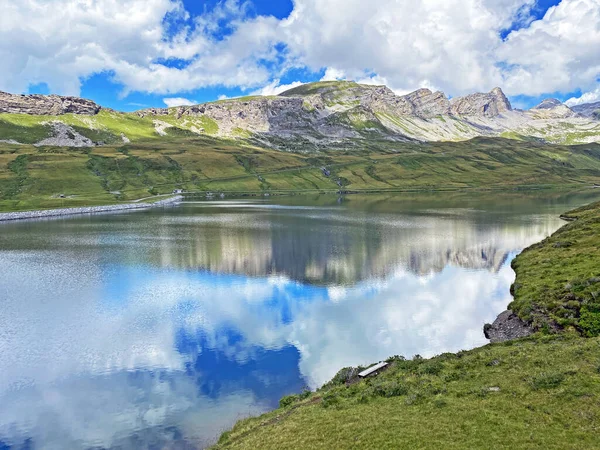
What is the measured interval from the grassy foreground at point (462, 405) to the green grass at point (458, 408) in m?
0.05

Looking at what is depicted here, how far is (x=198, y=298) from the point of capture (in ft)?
217

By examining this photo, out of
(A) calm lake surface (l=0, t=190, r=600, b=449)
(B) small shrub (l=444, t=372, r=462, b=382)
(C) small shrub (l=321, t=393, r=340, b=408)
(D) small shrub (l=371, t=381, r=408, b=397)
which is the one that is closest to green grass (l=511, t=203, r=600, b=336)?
(A) calm lake surface (l=0, t=190, r=600, b=449)

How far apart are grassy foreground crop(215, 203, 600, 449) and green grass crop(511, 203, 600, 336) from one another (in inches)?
48.4

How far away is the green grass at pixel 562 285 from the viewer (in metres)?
42.7

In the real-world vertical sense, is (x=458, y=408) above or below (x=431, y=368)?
above

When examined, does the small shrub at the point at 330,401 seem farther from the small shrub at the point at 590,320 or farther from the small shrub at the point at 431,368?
the small shrub at the point at 590,320

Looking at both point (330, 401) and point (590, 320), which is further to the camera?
point (590, 320)

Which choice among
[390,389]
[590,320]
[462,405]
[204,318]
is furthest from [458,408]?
[204,318]

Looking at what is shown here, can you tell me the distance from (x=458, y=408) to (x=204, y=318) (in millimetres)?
39288

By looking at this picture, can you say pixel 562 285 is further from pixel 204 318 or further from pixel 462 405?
pixel 204 318

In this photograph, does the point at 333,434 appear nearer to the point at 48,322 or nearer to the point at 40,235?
the point at 48,322

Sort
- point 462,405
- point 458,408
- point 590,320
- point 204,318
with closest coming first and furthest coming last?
point 458,408
point 462,405
point 590,320
point 204,318

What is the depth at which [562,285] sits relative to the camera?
51.8m

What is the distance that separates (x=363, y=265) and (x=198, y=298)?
35033 mm
